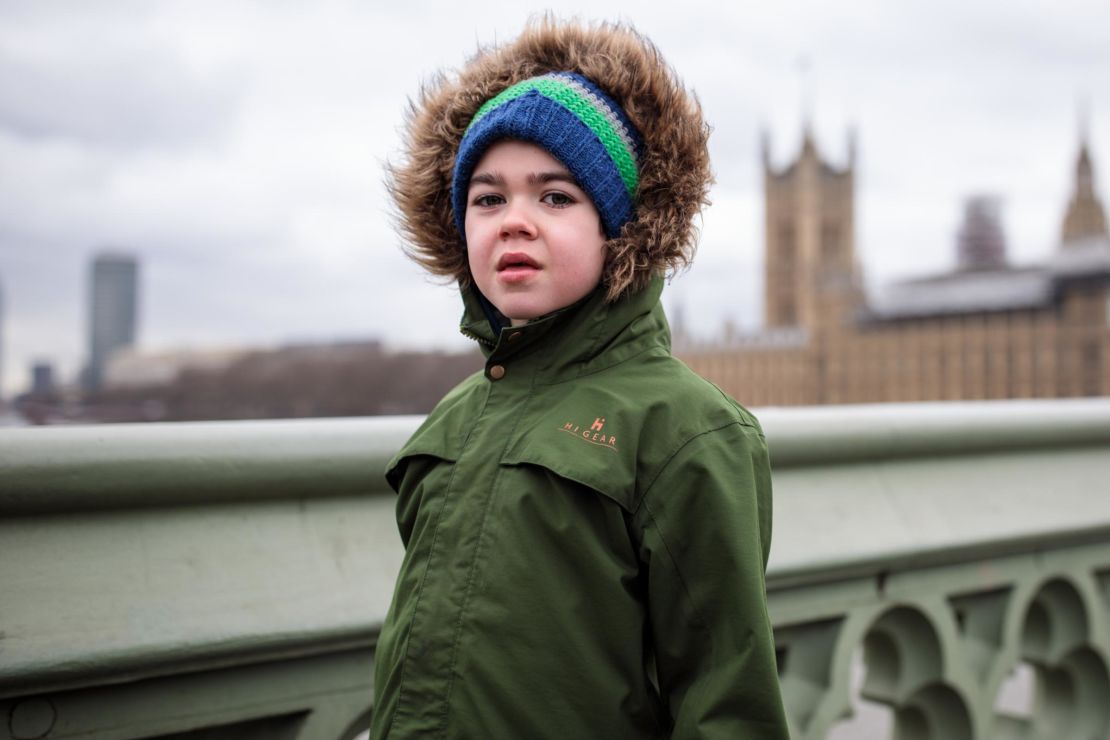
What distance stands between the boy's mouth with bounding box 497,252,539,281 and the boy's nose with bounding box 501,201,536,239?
0.9 inches

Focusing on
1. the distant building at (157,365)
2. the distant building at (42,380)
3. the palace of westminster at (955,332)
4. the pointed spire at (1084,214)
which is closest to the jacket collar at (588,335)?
the distant building at (42,380)

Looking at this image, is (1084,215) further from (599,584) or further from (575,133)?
(599,584)

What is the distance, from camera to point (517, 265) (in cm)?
117

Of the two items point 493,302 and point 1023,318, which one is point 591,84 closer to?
point 493,302

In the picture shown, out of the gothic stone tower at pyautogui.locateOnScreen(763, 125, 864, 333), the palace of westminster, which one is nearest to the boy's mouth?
the palace of westminster

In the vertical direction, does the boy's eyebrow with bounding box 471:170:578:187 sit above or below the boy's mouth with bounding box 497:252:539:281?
above

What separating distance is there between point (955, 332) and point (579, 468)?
64.9 meters

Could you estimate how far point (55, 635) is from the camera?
108 cm

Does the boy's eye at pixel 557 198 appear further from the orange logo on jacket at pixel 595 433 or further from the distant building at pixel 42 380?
the distant building at pixel 42 380

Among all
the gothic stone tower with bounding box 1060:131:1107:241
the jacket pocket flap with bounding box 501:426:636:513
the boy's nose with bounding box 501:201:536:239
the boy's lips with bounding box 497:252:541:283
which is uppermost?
the gothic stone tower with bounding box 1060:131:1107:241

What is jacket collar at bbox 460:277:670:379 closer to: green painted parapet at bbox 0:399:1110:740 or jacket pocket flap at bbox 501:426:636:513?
jacket pocket flap at bbox 501:426:636:513

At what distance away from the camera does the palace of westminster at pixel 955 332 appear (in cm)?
5734

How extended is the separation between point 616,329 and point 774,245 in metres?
89.6

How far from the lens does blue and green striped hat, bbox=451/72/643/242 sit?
44.9 inches
